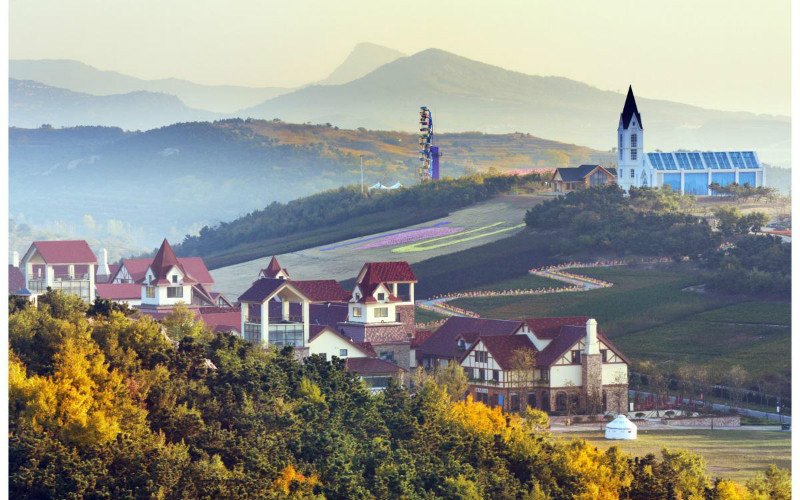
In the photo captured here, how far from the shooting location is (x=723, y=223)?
113m

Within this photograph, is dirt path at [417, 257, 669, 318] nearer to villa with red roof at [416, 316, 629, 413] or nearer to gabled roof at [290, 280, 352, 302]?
gabled roof at [290, 280, 352, 302]

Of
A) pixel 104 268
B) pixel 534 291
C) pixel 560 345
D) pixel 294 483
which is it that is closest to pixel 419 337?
pixel 560 345

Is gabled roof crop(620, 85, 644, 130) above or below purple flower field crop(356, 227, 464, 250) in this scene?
above

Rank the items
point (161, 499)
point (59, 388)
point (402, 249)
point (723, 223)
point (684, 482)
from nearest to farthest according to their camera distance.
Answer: point (161, 499), point (59, 388), point (684, 482), point (723, 223), point (402, 249)

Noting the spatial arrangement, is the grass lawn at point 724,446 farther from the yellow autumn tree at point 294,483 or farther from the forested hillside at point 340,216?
the forested hillside at point 340,216

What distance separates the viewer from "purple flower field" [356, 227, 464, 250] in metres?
130

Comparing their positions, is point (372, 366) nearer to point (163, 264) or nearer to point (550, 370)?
point (550, 370)

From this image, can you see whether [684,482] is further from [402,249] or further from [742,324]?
[402,249]

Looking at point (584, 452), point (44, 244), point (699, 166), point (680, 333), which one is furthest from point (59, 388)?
point (699, 166)

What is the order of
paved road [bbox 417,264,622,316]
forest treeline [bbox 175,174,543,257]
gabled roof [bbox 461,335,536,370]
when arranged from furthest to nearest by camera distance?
forest treeline [bbox 175,174,543,257] < paved road [bbox 417,264,622,316] < gabled roof [bbox 461,335,536,370]

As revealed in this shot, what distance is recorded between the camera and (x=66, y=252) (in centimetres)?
8194

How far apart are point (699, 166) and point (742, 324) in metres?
52.9

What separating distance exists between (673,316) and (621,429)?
93.9 feet

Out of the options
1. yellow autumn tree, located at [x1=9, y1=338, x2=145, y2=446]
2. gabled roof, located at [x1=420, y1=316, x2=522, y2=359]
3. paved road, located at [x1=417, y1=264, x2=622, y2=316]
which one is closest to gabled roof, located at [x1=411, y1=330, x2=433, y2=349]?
gabled roof, located at [x1=420, y1=316, x2=522, y2=359]
